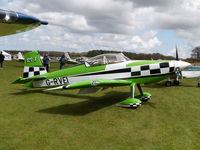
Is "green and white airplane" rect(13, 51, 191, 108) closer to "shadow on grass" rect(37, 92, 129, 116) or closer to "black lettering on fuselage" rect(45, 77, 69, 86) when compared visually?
"black lettering on fuselage" rect(45, 77, 69, 86)

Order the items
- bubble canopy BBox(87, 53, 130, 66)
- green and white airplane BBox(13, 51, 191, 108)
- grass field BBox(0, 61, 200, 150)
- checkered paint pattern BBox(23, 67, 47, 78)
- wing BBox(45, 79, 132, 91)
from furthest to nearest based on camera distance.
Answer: checkered paint pattern BBox(23, 67, 47, 78)
bubble canopy BBox(87, 53, 130, 66)
green and white airplane BBox(13, 51, 191, 108)
wing BBox(45, 79, 132, 91)
grass field BBox(0, 61, 200, 150)

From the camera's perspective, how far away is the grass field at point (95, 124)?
11.9ft

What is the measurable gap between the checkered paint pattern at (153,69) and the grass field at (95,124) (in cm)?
116

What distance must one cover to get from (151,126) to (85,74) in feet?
10.7

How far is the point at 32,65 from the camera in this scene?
815 centimetres

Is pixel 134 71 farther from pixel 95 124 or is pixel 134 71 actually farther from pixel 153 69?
pixel 95 124

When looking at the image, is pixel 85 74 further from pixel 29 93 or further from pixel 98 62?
pixel 29 93

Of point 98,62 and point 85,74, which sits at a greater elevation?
point 98,62

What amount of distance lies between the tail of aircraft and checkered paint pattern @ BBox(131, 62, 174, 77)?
13.8 ft

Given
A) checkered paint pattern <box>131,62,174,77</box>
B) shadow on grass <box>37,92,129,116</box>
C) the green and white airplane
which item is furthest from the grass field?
checkered paint pattern <box>131,62,174,77</box>

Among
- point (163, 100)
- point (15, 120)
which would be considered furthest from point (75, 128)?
point (163, 100)

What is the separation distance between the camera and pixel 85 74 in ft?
23.0

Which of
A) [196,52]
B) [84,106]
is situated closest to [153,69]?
[84,106]

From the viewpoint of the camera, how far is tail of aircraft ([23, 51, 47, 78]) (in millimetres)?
8133
